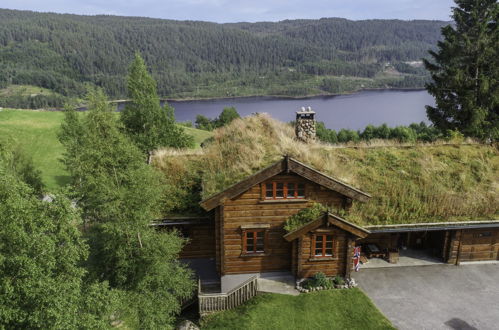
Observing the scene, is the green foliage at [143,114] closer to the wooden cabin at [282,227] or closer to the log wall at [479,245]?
the wooden cabin at [282,227]

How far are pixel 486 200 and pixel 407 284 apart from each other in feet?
19.5

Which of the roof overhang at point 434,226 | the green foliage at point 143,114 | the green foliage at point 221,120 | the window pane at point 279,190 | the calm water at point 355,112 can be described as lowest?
the calm water at point 355,112

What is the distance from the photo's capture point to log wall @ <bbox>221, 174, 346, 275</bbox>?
16766 mm

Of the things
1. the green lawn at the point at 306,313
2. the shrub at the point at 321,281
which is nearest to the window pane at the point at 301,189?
the shrub at the point at 321,281

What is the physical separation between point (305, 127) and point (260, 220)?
23.4ft

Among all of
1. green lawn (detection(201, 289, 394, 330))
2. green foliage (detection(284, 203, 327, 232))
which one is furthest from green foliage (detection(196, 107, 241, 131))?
green lawn (detection(201, 289, 394, 330))

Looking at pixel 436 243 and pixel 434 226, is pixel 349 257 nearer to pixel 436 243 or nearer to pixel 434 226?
pixel 434 226

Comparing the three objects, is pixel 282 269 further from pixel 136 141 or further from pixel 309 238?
pixel 136 141

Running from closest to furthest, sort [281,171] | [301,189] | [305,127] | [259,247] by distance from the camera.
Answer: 1. [281,171]
2. [301,189]
3. [259,247]
4. [305,127]

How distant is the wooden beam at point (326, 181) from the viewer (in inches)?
631

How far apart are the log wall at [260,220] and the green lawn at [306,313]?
5.84 feet

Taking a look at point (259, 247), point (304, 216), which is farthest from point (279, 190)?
point (259, 247)

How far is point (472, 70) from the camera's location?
98.7ft

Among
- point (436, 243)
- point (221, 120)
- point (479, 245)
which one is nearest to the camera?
point (479, 245)
